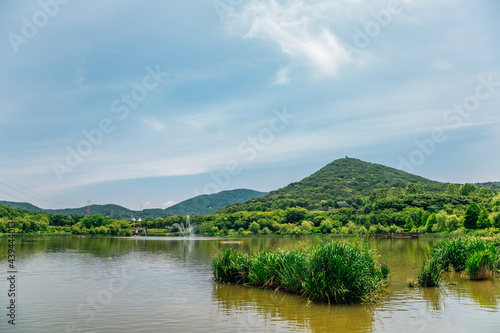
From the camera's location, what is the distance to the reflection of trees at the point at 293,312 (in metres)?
11.0

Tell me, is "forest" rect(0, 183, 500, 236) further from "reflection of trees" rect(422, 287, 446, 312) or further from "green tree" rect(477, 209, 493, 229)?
"reflection of trees" rect(422, 287, 446, 312)

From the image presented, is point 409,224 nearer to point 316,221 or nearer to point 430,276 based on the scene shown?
point 316,221

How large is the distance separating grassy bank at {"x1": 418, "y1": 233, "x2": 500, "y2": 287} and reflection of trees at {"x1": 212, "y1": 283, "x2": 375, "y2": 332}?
601 cm

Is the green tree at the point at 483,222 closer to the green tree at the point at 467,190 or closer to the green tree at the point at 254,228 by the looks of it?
the green tree at the point at 254,228

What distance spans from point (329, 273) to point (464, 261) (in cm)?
1183

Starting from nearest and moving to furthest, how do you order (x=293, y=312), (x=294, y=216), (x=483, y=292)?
(x=293, y=312) → (x=483, y=292) → (x=294, y=216)

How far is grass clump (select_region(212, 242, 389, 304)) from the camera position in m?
13.6

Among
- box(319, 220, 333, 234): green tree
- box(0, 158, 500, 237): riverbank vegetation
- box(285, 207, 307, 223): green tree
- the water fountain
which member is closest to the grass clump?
box(0, 158, 500, 237): riverbank vegetation

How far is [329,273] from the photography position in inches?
537

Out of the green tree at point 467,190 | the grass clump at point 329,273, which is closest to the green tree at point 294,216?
the green tree at point 467,190

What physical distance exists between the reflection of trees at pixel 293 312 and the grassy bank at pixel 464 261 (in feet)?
19.7

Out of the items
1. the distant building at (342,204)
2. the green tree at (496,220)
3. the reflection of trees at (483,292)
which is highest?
the distant building at (342,204)

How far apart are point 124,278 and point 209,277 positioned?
204 inches

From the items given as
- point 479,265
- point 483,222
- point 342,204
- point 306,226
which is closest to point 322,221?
point 306,226
